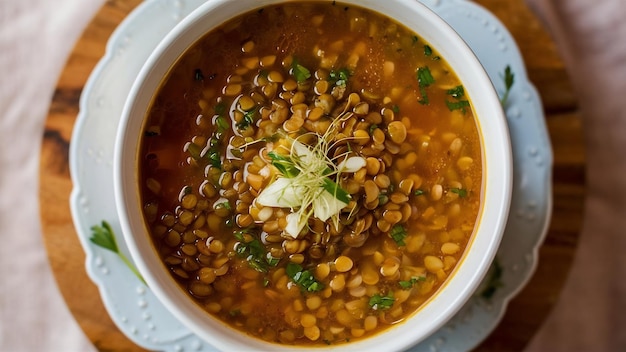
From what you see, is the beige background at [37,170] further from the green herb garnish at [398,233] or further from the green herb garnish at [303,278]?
the green herb garnish at [303,278]

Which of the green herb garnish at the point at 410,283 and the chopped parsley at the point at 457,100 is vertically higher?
the chopped parsley at the point at 457,100

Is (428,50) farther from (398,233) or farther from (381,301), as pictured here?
(381,301)

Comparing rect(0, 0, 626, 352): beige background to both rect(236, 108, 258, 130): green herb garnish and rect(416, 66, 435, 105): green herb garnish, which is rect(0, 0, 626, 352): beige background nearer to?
rect(416, 66, 435, 105): green herb garnish

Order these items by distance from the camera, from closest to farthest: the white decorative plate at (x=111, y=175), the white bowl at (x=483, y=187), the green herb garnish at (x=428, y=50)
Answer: the white bowl at (x=483, y=187)
the green herb garnish at (x=428, y=50)
the white decorative plate at (x=111, y=175)

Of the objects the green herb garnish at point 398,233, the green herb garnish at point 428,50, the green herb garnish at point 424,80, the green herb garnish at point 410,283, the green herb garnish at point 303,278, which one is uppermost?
the green herb garnish at point 428,50

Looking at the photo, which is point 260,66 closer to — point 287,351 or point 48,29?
point 287,351

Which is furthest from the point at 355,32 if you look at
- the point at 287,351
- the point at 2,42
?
the point at 2,42

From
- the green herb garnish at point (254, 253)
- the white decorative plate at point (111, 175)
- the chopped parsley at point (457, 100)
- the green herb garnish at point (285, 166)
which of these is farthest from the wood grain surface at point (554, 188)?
the green herb garnish at point (285, 166)

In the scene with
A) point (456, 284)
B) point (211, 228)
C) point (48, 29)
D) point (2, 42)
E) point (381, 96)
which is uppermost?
point (381, 96)
